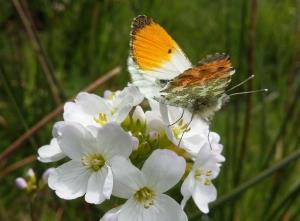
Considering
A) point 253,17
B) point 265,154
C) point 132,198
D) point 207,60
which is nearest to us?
point 132,198

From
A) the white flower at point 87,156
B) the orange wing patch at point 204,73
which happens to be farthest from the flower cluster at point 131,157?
the orange wing patch at point 204,73

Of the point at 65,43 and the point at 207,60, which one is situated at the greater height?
the point at 207,60

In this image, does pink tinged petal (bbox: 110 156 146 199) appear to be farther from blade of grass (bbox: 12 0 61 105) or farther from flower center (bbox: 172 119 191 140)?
blade of grass (bbox: 12 0 61 105)

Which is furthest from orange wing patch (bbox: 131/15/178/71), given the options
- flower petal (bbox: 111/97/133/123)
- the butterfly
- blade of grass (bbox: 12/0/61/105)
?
blade of grass (bbox: 12/0/61/105)

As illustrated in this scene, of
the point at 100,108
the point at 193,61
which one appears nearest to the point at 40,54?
the point at 100,108

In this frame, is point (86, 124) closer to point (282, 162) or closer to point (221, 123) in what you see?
point (282, 162)

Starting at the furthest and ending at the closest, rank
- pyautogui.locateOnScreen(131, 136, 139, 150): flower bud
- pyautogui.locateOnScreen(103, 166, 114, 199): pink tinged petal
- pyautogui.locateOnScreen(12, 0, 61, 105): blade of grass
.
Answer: pyautogui.locateOnScreen(12, 0, 61, 105): blade of grass → pyautogui.locateOnScreen(131, 136, 139, 150): flower bud → pyautogui.locateOnScreen(103, 166, 114, 199): pink tinged petal

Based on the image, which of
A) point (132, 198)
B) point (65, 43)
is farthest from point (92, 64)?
point (132, 198)

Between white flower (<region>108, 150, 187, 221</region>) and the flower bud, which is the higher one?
the flower bud
